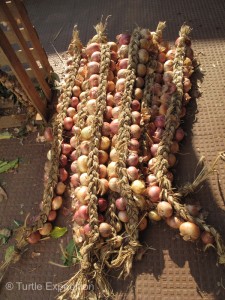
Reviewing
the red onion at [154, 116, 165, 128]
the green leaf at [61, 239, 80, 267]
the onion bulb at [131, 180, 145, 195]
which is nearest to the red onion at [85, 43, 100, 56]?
the red onion at [154, 116, 165, 128]

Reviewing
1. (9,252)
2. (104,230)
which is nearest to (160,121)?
(104,230)

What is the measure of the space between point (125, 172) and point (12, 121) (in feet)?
3.12

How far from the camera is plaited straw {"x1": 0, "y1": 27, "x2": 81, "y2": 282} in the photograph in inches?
63.2

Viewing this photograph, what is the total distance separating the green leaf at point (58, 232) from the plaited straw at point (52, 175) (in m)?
0.08

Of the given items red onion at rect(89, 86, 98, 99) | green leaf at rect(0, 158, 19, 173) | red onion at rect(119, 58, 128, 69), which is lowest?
green leaf at rect(0, 158, 19, 173)

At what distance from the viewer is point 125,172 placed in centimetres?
158

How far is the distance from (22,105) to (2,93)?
15 cm

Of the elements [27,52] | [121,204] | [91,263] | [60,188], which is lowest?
[91,263]

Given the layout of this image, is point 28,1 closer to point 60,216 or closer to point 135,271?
point 60,216

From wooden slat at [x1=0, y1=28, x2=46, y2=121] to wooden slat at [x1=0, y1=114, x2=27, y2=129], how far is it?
160 millimetres

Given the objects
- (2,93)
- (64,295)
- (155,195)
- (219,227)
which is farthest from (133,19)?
(64,295)

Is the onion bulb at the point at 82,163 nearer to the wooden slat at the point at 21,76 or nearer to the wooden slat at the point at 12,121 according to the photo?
the wooden slat at the point at 21,76

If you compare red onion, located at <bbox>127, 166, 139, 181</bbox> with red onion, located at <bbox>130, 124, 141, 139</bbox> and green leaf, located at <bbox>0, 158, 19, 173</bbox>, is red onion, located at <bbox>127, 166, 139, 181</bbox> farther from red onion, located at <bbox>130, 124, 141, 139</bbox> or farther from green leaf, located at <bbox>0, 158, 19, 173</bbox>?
green leaf, located at <bbox>0, 158, 19, 173</bbox>

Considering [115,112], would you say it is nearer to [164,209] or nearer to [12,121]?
[164,209]
